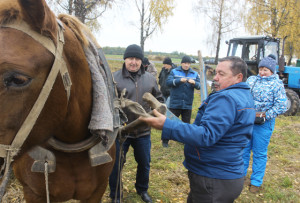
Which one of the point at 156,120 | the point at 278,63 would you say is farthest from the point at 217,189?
the point at 278,63

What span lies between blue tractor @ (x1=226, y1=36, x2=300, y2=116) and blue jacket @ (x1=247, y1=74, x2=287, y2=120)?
6.12 meters

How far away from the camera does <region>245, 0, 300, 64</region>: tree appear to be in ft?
50.9

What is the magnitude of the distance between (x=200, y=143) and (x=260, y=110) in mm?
2323

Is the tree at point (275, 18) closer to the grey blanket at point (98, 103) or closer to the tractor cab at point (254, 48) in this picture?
the tractor cab at point (254, 48)

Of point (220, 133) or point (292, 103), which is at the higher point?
point (220, 133)

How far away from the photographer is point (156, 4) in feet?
47.5

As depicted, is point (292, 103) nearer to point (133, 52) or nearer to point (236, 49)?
point (236, 49)

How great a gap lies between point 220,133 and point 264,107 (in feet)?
7.23

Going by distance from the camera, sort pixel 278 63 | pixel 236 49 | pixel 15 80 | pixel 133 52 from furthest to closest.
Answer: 1. pixel 236 49
2. pixel 278 63
3. pixel 133 52
4. pixel 15 80

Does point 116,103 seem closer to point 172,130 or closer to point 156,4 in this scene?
point 172,130

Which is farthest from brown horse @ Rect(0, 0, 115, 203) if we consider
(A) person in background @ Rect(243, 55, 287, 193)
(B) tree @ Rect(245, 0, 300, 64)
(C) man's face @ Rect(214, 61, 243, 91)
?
(B) tree @ Rect(245, 0, 300, 64)

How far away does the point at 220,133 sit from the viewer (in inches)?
65.4

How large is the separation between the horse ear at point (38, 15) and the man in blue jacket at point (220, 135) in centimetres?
79

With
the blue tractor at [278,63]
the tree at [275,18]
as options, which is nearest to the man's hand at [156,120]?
the blue tractor at [278,63]
